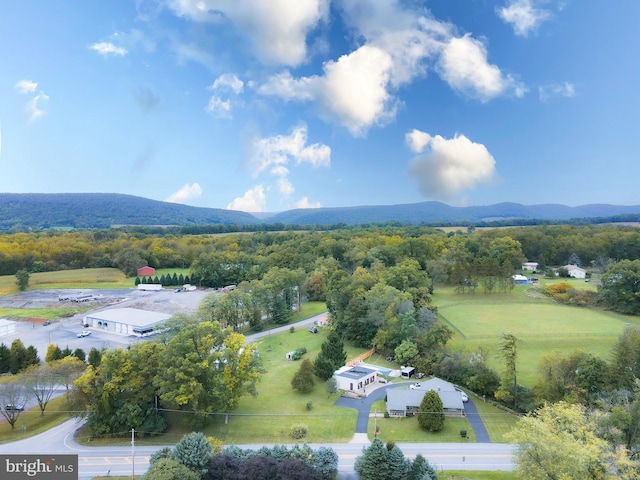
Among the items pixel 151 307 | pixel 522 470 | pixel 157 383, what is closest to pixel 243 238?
pixel 151 307

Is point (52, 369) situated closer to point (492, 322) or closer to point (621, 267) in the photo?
point (492, 322)

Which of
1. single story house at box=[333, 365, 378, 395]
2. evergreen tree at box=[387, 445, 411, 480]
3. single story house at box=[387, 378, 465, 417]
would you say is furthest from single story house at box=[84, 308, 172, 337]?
evergreen tree at box=[387, 445, 411, 480]

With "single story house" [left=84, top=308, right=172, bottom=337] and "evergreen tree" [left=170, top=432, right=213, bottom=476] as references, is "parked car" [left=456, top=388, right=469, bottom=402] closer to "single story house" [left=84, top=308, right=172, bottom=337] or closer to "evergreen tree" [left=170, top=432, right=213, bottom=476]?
"evergreen tree" [left=170, top=432, right=213, bottom=476]

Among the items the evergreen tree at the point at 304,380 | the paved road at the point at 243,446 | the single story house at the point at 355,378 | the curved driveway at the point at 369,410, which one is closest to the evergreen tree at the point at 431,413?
the paved road at the point at 243,446

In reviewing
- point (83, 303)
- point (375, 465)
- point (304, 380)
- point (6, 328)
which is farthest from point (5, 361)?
point (375, 465)

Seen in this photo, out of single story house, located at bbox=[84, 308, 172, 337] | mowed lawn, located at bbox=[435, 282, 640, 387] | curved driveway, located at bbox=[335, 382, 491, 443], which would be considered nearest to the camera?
curved driveway, located at bbox=[335, 382, 491, 443]

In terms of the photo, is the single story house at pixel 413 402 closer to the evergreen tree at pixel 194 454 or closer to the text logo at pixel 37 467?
the evergreen tree at pixel 194 454
